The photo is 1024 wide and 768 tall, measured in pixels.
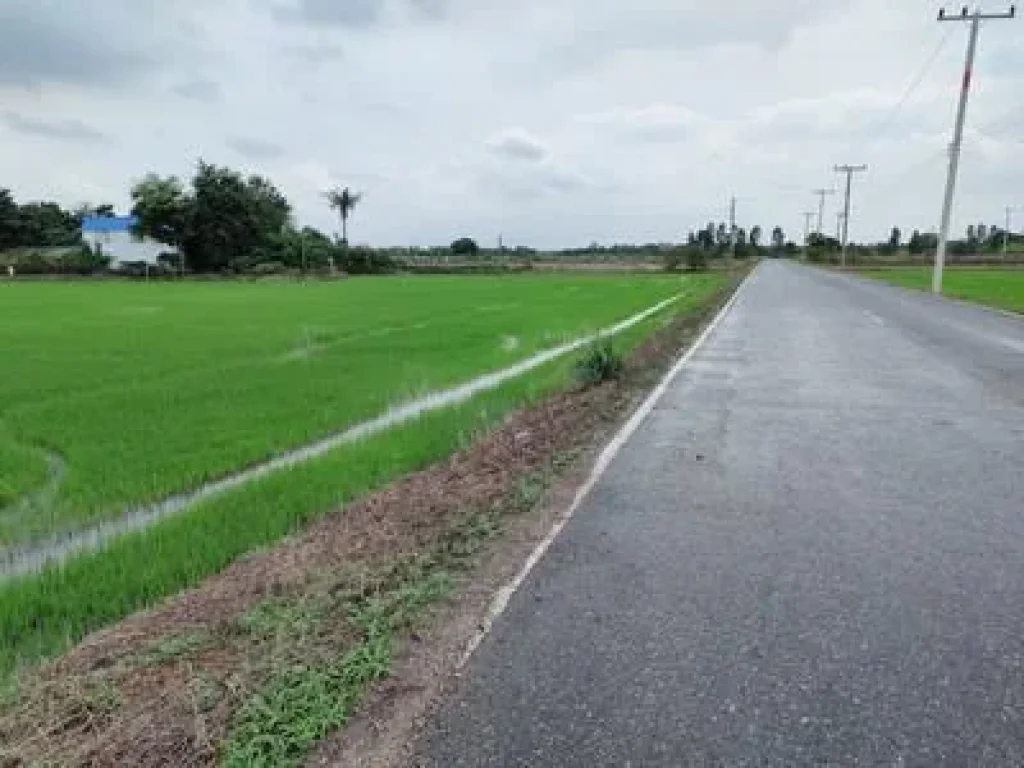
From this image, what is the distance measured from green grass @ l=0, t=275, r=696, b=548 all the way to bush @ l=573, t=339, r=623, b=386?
2.40 meters

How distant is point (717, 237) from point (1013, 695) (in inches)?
5440

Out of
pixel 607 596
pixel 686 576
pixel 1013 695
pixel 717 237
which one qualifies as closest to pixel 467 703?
pixel 607 596

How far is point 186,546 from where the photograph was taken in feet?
16.2

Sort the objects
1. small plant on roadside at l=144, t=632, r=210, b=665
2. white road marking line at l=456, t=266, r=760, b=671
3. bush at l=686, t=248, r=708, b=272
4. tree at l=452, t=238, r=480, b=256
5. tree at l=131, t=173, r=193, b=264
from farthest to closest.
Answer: tree at l=452, t=238, r=480, b=256 < bush at l=686, t=248, r=708, b=272 < tree at l=131, t=173, r=193, b=264 < white road marking line at l=456, t=266, r=760, b=671 < small plant on roadside at l=144, t=632, r=210, b=665

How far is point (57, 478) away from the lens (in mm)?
6824

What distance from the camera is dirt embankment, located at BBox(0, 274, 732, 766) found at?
2.70 metres

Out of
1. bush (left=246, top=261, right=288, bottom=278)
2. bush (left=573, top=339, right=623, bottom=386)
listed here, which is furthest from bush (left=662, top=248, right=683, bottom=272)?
bush (left=573, top=339, right=623, bottom=386)

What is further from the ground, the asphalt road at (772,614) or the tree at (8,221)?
the tree at (8,221)

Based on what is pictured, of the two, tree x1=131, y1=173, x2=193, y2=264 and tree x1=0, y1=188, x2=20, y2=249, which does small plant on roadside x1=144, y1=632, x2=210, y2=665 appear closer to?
tree x1=131, y1=173, x2=193, y2=264

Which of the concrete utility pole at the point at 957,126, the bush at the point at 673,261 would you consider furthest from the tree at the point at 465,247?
the concrete utility pole at the point at 957,126

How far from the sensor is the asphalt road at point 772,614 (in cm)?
268

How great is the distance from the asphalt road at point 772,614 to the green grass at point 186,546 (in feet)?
6.75

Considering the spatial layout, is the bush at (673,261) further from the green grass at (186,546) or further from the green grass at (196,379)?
the green grass at (186,546)

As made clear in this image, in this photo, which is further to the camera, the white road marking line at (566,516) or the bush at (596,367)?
the bush at (596,367)
